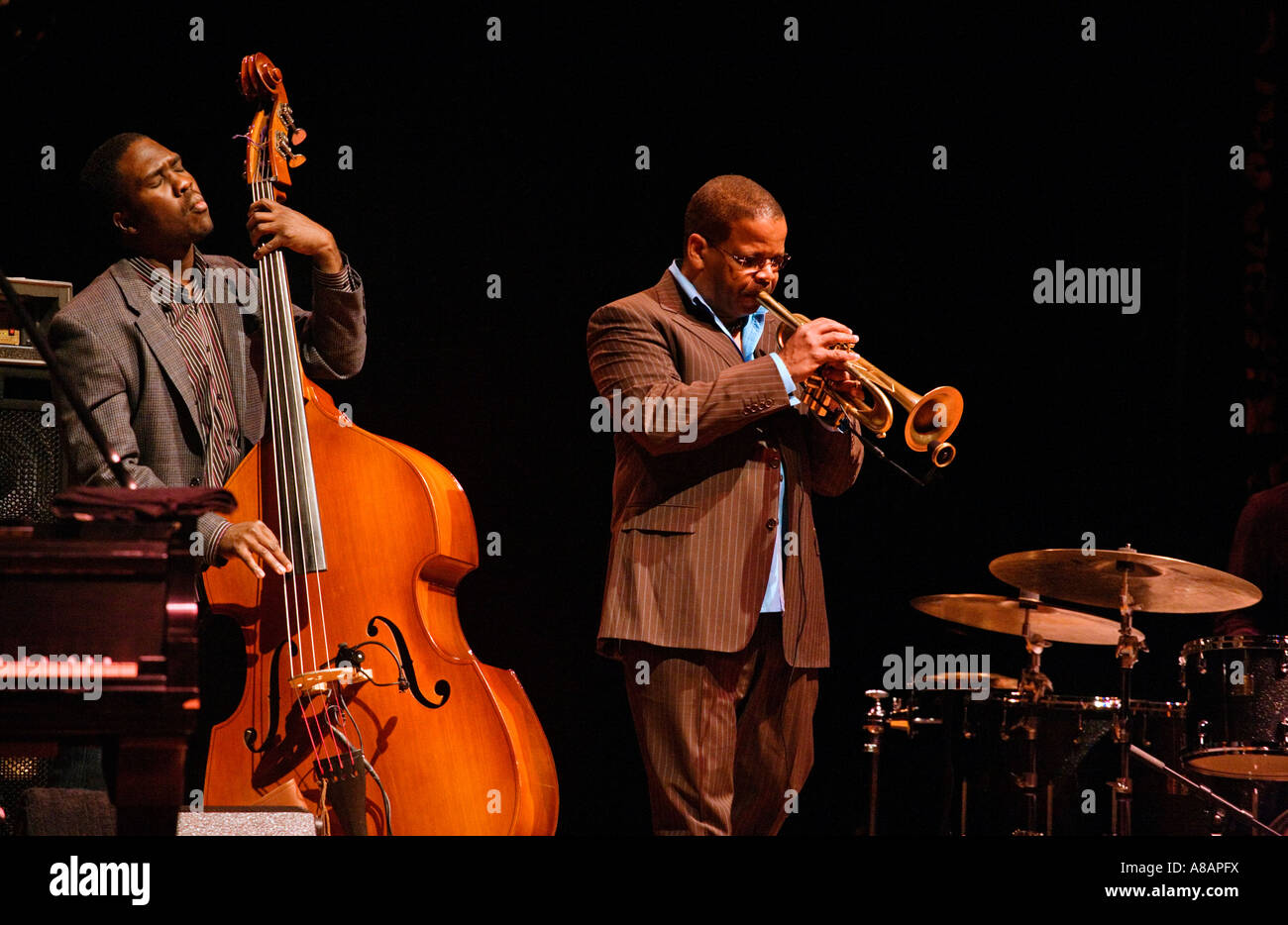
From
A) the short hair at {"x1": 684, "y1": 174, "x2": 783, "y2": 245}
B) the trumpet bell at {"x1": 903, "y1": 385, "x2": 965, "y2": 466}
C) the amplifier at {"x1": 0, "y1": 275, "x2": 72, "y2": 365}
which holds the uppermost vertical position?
the short hair at {"x1": 684, "y1": 174, "x2": 783, "y2": 245}

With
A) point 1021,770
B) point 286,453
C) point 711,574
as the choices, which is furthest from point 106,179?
point 1021,770

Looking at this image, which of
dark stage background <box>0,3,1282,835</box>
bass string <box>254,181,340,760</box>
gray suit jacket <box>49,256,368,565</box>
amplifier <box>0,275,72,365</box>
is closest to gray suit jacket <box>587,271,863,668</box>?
bass string <box>254,181,340,760</box>

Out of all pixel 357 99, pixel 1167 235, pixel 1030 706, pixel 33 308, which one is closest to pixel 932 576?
pixel 1030 706

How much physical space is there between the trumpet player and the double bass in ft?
0.95

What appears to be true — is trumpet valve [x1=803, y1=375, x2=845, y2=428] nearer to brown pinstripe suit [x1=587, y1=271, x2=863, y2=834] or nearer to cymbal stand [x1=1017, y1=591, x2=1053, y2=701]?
brown pinstripe suit [x1=587, y1=271, x2=863, y2=834]

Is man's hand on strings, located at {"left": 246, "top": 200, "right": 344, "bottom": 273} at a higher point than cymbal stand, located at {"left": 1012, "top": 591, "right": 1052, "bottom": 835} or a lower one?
higher

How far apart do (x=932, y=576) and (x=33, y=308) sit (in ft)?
9.07

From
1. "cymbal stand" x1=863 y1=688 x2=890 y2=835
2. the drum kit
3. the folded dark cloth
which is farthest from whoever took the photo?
"cymbal stand" x1=863 y1=688 x2=890 y2=835

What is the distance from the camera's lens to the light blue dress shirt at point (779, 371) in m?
3.03

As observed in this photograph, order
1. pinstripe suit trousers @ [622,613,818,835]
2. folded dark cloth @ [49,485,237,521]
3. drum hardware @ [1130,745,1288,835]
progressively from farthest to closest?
drum hardware @ [1130,745,1288,835]
pinstripe suit trousers @ [622,613,818,835]
folded dark cloth @ [49,485,237,521]


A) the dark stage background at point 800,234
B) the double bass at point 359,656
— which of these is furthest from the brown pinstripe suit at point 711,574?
the dark stage background at point 800,234

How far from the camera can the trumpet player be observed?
2.98 meters

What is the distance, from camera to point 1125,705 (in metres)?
3.90
